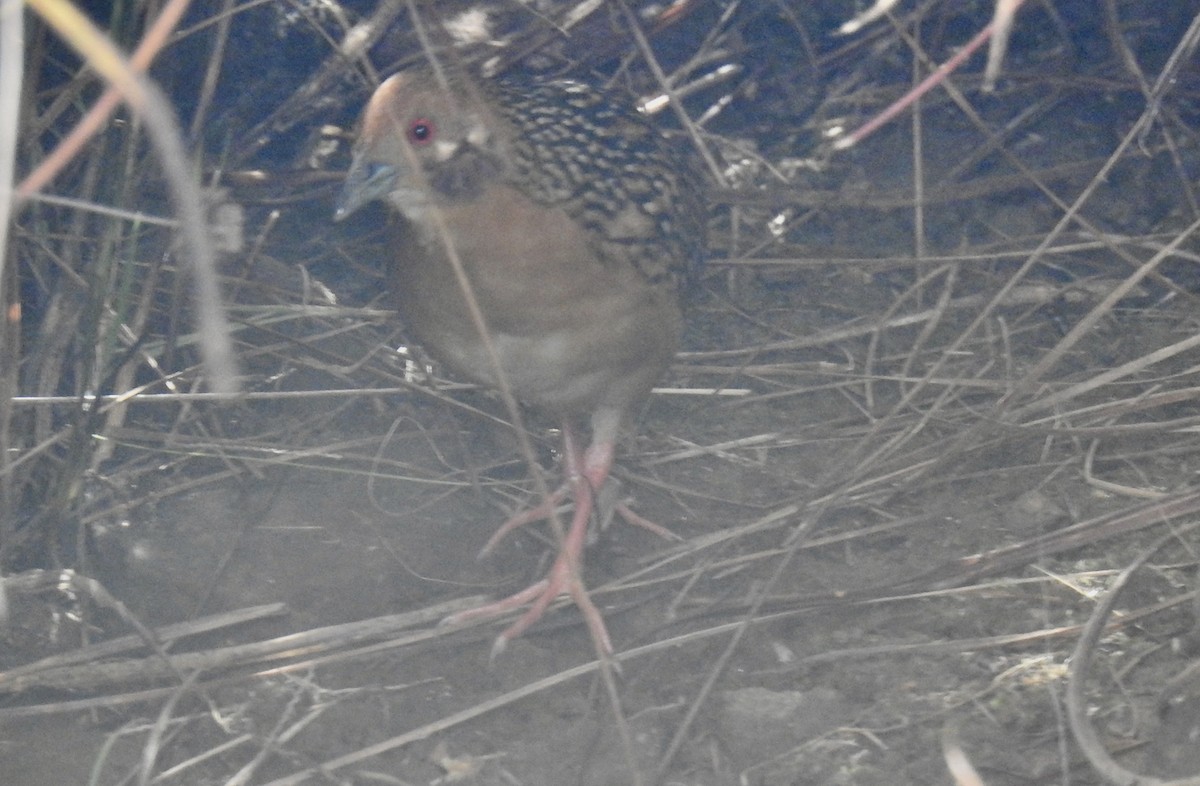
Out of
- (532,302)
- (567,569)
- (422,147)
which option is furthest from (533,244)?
(567,569)

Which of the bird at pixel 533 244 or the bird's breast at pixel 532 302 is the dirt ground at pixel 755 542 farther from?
the bird's breast at pixel 532 302

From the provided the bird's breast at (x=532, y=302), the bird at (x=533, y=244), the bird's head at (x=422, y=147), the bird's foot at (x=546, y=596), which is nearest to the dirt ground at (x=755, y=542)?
the bird's foot at (x=546, y=596)

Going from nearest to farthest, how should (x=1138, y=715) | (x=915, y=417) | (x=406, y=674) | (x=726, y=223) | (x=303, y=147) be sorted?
(x=1138, y=715), (x=406, y=674), (x=915, y=417), (x=303, y=147), (x=726, y=223)

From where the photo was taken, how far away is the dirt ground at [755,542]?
2.73 metres

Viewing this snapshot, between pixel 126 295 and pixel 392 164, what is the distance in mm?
662

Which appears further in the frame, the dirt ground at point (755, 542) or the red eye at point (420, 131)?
the red eye at point (420, 131)

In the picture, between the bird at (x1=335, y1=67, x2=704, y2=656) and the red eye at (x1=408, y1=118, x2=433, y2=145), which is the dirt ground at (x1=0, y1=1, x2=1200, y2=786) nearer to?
the bird at (x1=335, y1=67, x2=704, y2=656)

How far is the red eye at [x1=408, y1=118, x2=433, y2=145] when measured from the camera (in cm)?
305

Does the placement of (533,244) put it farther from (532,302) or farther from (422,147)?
(422,147)

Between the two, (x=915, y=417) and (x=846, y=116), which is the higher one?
(x=846, y=116)

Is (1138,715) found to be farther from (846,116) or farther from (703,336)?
(846,116)

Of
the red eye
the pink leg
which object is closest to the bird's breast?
the red eye

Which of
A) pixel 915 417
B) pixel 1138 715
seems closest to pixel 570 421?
pixel 915 417

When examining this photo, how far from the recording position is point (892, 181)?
465 centimetres
